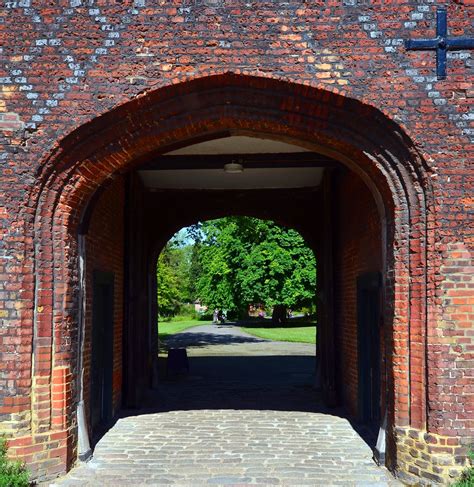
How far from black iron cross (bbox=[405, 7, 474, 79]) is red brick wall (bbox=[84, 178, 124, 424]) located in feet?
13.9

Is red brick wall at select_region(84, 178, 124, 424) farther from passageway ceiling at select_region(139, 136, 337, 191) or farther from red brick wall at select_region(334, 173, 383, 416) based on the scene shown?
red brick wall at select_region(334, 173, 383, 416)

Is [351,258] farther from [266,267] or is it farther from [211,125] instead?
[266,267]

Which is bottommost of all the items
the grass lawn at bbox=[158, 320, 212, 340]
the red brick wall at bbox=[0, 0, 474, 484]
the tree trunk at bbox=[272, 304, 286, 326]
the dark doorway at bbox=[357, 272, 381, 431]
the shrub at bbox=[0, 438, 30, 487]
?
the grass lawn at bbox=[158, 320, 212, 340]

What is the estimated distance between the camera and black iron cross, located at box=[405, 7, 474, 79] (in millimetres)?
6082

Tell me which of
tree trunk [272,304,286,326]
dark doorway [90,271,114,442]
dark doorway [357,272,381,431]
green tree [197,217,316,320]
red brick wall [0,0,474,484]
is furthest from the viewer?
tree trunk [272,304,286,326]

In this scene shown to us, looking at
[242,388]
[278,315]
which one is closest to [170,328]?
[278,315]

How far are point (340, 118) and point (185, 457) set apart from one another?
14.3 feet

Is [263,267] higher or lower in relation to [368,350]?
higher

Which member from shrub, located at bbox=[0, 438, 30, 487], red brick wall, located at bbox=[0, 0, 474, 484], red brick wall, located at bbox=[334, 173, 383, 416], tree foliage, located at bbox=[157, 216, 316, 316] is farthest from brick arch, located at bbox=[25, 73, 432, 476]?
tree foliage, located at bbox=[157, 216, 316, 316]

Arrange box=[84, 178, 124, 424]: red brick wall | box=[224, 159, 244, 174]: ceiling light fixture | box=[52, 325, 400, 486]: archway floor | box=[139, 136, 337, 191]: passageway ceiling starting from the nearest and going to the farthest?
1. box=[52, 325, 400, 486]: archway floor
2. box=[84, 178, 124, 424]: red brick wall
3. box=[139, 136, 337, 191]: passageway ceiling
4. box=[224, 159, 244, 174]: ceiling light fixture

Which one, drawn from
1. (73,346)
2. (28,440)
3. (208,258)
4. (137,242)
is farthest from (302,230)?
(208,258)

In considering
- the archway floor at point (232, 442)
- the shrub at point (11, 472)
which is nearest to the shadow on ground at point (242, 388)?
the archway floor at point (232, 442)

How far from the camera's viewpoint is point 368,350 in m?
8.86

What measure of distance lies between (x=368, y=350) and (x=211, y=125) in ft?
13.9
